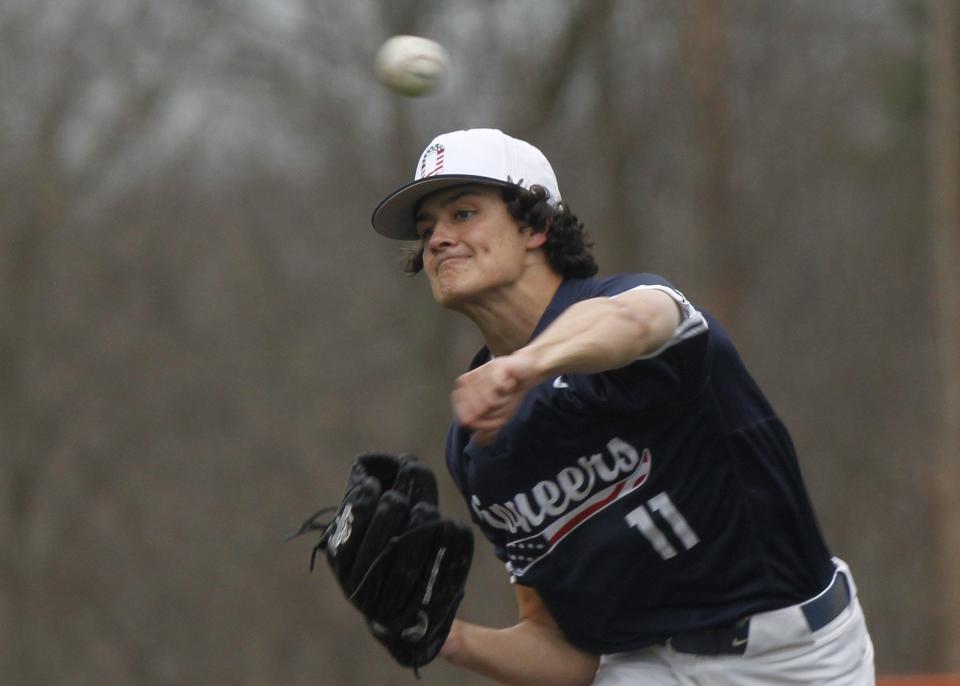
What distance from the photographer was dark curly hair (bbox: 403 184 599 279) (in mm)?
4086

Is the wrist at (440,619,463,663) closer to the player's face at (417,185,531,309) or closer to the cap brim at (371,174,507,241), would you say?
the player's face at (417,185,531,309)

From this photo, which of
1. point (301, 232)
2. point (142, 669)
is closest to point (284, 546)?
point (142, 669)

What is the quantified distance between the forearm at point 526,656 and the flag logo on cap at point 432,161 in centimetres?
122

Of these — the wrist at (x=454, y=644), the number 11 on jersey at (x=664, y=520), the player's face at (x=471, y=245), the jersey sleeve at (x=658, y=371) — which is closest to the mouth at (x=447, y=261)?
the player's face at (x=471, y=245)

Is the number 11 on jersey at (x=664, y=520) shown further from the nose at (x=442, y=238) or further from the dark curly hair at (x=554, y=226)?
the nose at (x=442, y=238)

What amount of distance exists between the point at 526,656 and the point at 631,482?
0.70m

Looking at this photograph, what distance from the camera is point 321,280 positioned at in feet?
64.6

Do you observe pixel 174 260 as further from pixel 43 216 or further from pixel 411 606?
pixel 411 606

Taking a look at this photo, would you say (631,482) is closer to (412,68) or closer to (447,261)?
(447,261)

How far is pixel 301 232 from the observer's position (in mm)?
19531

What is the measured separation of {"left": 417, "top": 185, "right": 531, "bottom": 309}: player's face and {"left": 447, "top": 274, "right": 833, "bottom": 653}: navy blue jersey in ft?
0.58

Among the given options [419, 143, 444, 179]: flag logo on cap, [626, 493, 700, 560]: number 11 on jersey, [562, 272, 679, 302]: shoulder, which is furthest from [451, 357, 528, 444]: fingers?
[419, 143, 444, 179]: flag logo on cap

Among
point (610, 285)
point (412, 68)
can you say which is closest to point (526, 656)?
point (610, 285)

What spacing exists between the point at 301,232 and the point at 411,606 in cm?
1590
